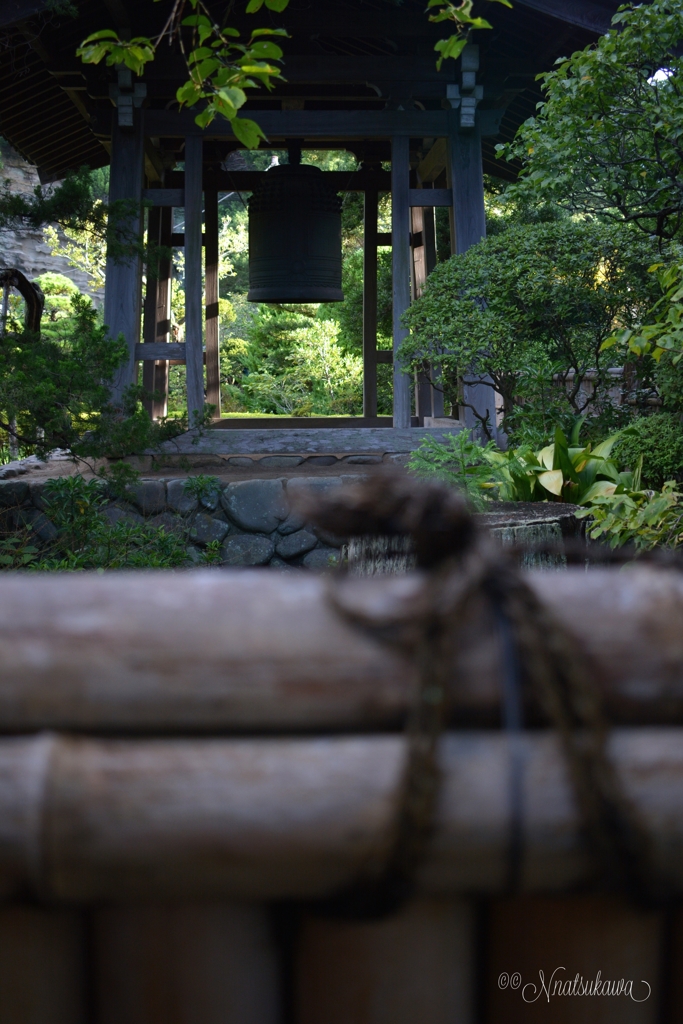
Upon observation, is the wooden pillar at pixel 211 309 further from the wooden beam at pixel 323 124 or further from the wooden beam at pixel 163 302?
the wooden beam at pixel 323 124

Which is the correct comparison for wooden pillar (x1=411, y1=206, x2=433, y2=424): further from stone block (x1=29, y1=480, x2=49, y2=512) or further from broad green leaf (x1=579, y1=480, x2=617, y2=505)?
stone block (x1=29, y1=480, x2=49, y2=512)

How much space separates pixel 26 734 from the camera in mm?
854

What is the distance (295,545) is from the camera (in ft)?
21.1

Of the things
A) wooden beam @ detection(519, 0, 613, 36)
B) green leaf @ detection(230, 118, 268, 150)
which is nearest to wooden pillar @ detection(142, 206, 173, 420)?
wooden beam @ detection(519, 0, 613, 36)

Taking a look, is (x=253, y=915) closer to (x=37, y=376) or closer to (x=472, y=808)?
(x=472, y=808)

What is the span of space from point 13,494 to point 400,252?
3.61m

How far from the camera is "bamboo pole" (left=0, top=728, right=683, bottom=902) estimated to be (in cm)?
81

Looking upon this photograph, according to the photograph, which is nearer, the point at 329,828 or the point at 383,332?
the point at 329,828

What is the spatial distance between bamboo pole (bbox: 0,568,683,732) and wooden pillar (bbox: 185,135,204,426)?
6.06 metres

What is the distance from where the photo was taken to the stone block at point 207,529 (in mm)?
6266

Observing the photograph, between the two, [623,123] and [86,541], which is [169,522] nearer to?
[86,541]

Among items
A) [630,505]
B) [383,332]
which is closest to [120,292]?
[630,505]

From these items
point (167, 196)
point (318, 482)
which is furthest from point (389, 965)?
point (167, 196)

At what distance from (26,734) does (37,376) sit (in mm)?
4072
